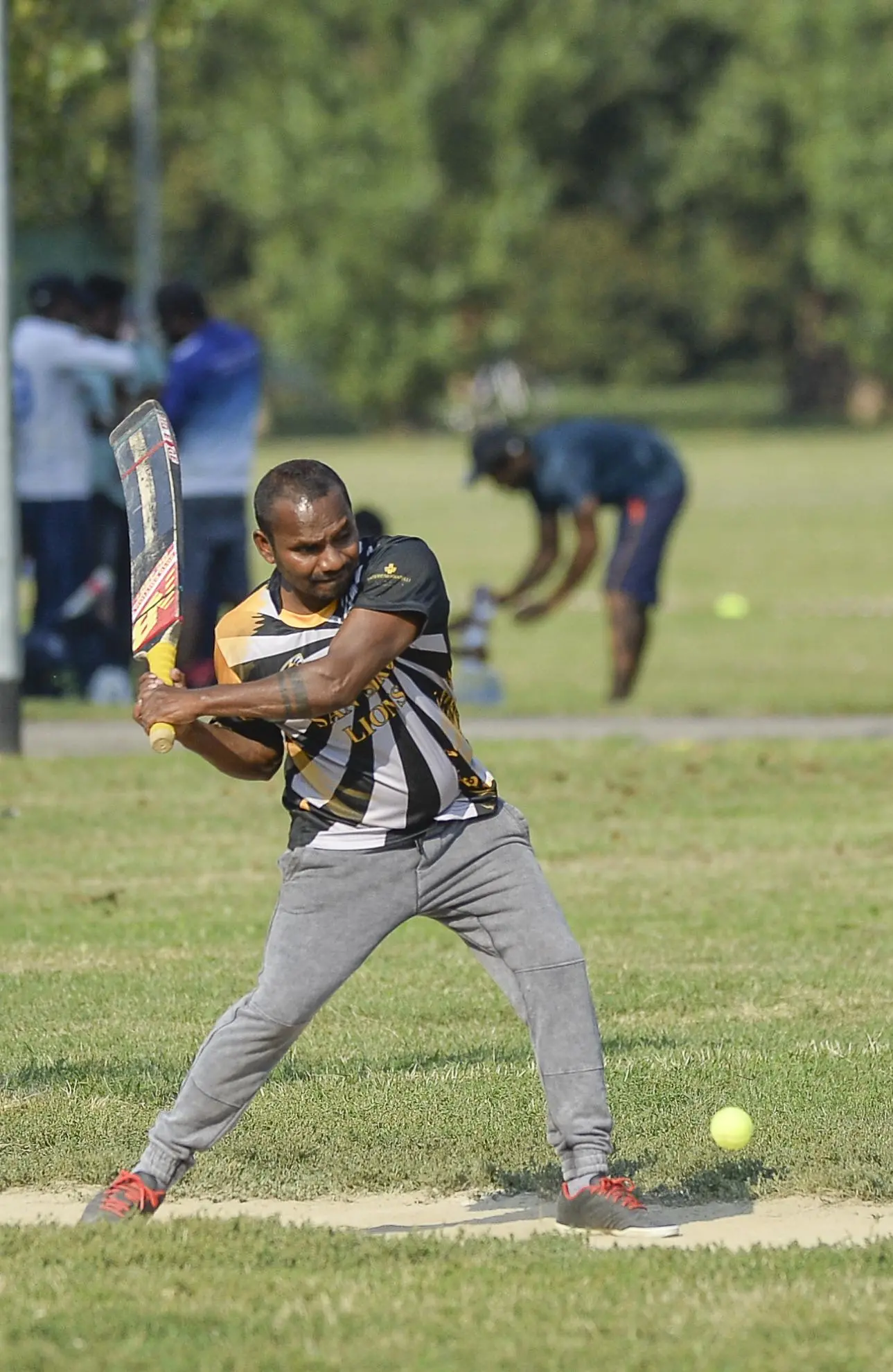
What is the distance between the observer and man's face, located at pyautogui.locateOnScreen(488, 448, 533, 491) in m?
13.0

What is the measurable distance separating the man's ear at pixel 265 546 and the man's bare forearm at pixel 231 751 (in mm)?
376

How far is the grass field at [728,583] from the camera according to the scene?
1545cm

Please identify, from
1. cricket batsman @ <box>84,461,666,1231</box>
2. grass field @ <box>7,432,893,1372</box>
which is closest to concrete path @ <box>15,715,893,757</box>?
grass field @ <box>7,432,893,1372</box>

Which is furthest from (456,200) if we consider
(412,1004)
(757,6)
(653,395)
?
(412,1004)

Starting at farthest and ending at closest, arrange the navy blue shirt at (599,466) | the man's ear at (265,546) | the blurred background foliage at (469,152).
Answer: the blurred background foliage at (469,152) < the navy blue shirt at (599,466) < the man's ear at (265,546)

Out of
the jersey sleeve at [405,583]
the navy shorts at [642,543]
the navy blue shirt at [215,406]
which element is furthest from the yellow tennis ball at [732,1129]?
the navy shorts at [642,543]

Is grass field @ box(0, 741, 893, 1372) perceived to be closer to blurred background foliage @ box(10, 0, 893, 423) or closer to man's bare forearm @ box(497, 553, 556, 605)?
man's bare forearm @ box(497, 553, 556, 605)

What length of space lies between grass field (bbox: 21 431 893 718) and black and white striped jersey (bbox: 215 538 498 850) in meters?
8.39

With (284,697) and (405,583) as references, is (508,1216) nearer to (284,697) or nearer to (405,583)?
(284,697)

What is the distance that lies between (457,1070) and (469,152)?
53860 mm

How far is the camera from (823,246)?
2266 inches

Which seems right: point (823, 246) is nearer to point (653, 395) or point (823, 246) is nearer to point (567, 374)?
point (567, 374)

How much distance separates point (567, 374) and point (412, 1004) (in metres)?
68.3

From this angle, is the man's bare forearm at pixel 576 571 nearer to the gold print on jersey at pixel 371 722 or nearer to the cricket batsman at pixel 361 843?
the cricket batsman at pixel 361 843
